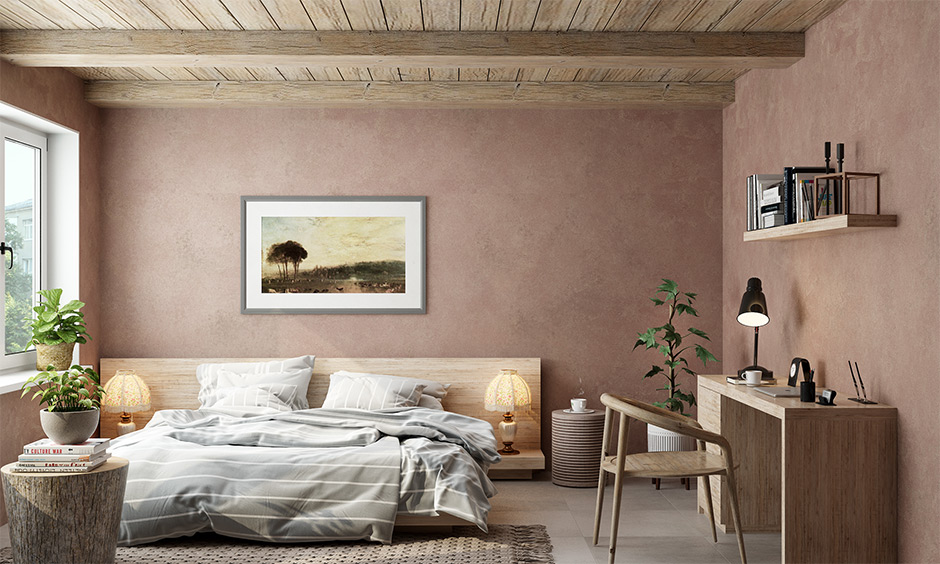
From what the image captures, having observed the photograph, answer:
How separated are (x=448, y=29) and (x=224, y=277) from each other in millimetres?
2515

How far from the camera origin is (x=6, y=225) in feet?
15.2

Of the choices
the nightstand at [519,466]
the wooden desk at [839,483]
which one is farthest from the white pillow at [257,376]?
the wooden desk at [839,483]

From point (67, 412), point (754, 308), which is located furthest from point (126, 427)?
point (754, 308)

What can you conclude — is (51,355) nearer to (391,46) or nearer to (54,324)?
→ (54,324)

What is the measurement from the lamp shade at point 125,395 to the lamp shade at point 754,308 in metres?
3.80

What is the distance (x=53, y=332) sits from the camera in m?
4.42

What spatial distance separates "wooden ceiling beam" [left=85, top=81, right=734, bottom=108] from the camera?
5.21 meters

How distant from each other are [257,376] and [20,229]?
1682 mm

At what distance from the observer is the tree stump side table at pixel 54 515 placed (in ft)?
10.7

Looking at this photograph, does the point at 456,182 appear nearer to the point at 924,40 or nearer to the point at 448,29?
the point at 448,29

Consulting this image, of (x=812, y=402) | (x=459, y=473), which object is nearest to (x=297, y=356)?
(x=459, y=473)

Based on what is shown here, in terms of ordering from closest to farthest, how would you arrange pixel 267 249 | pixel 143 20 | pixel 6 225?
pixel 143 20
pixel 6 225
pixel 267 249

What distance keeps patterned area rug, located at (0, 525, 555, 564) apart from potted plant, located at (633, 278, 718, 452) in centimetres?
142

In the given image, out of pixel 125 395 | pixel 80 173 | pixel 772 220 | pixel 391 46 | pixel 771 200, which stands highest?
pixel 391 46
